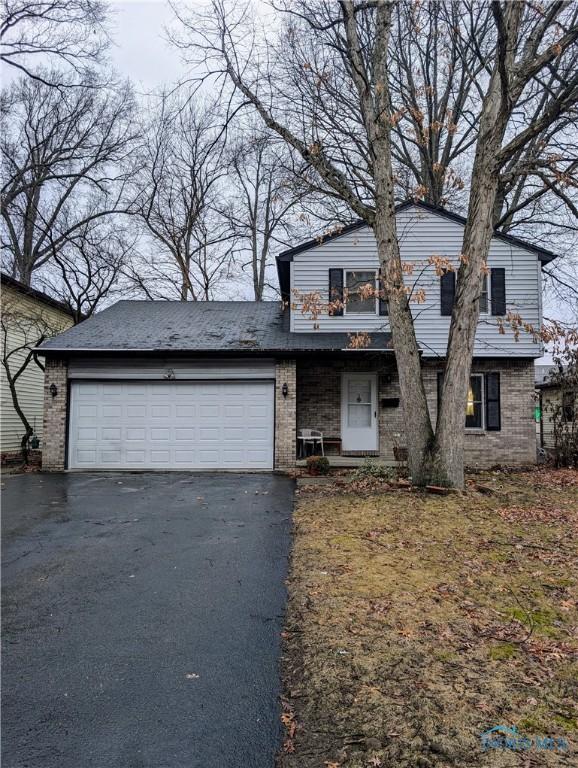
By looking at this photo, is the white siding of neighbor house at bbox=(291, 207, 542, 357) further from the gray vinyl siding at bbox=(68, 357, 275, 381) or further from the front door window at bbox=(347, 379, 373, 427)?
the gray vinyl siding at bbox=(68, 357, 275, 381)

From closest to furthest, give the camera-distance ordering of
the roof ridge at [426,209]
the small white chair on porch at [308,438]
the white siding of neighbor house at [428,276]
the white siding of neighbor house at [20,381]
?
the small white chair on porch at [308,438]
the white siding of neighbor house at [428,276]
the roof ridge at [426,209]
the white siding of neighbor house at [20,381]

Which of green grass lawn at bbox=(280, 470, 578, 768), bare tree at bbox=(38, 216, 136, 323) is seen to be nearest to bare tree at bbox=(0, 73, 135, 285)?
bare tree at bbox=(38, 216, 136, 323)

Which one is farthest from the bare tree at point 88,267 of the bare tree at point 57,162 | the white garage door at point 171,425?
the white garage door at point 171,425

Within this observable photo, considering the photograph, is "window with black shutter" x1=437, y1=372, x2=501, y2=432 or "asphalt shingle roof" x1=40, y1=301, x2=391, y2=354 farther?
"window with black shutter" x1=437, y1=372, x2=501, y2=432

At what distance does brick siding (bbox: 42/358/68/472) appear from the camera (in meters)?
12.2

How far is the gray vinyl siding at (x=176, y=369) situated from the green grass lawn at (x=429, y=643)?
6.57 m

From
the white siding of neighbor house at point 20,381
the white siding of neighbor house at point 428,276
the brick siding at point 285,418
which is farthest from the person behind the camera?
the white siding of neighbor house at point 20,381

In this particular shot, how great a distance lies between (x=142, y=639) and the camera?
338 cm

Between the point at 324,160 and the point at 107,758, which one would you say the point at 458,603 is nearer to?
the point at 107,758

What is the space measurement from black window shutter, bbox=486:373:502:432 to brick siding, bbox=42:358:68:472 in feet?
34.9

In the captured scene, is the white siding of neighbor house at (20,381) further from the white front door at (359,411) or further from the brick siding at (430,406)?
the white front door at (359,411)

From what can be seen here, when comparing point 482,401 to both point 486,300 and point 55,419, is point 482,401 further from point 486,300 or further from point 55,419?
point 55,419

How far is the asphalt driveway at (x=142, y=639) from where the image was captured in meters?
2.32

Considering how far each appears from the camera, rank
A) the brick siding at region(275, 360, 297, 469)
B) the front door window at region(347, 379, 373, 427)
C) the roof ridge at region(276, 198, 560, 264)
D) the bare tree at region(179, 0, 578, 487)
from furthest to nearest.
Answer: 1. the front door window at region(347, 379, 373, 427)
2. the roof ridge at region(276, 198, 560, 264)
3. the brick siding at region(275, 360, 297, 469)
4. the bare tree at region(179, 0, 578, 487)
